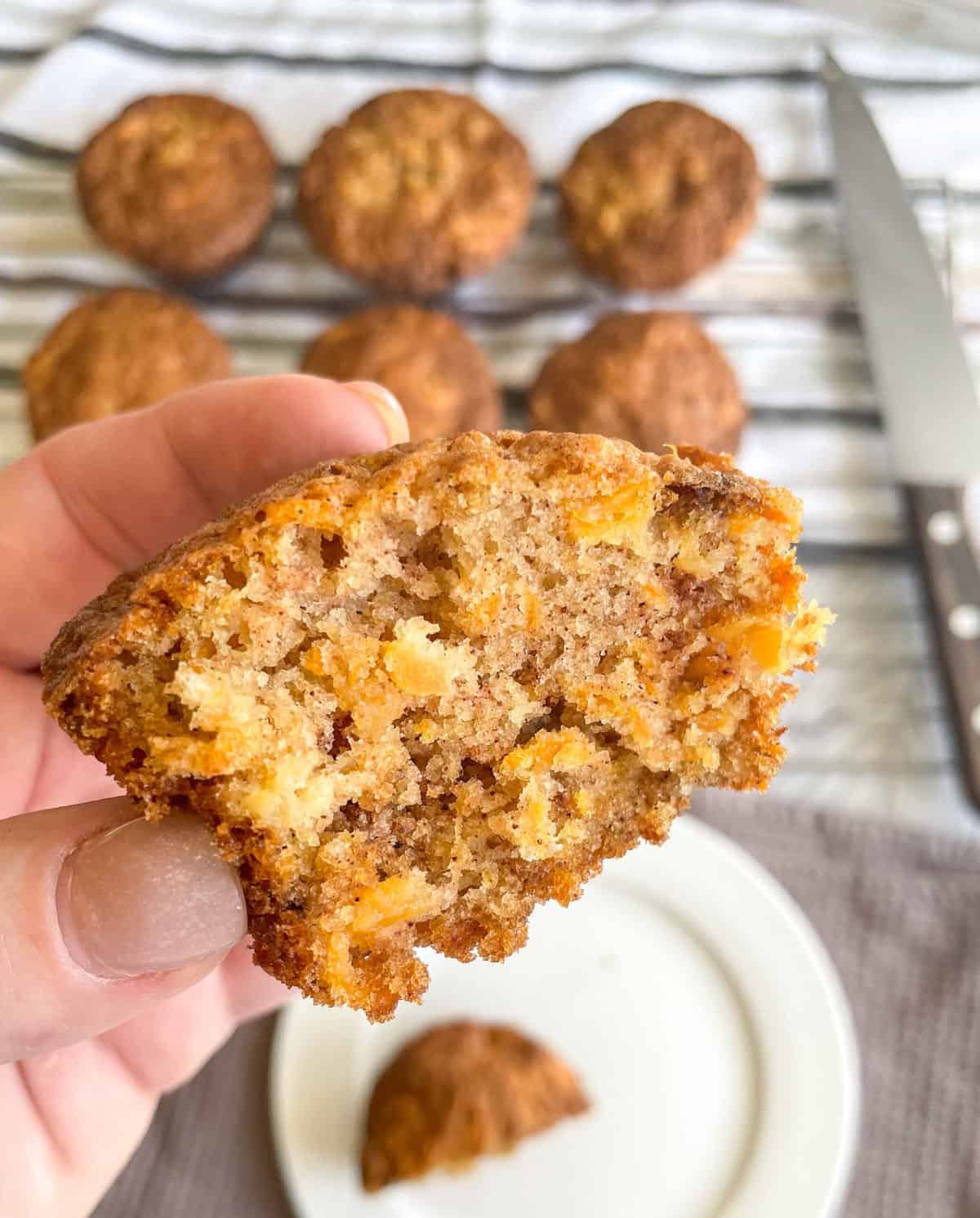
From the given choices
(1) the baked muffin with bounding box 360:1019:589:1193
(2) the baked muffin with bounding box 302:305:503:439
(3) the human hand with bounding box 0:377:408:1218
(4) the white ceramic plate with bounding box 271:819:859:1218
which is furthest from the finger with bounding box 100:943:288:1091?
(2) the baked muffin with bounding box 302:305:503:439

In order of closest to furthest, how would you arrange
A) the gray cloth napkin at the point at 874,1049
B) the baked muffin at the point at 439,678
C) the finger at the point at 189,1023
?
1. the baked muffin at the point at 439,678
2. the finger at the point at 189,1023
3. the gray cloth napkin at the point at 874,1049

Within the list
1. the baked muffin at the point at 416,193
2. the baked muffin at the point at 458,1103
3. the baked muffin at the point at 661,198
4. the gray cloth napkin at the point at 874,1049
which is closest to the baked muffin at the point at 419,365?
the baked muffin at the point at 416,193

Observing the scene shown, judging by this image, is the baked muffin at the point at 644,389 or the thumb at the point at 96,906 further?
the baked muffin at the point at 644,389

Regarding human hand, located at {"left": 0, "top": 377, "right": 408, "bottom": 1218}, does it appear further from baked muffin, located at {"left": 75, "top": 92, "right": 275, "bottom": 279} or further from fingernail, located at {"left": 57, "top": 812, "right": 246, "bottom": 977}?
baked muffin, located at {"left": 75, "top": 92, "right": 275, "bottom": 279}

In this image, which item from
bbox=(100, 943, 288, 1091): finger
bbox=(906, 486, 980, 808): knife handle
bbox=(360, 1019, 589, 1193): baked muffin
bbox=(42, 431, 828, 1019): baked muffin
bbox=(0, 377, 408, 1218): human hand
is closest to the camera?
bbox=(42, 431, 828, 1019): baked muffin

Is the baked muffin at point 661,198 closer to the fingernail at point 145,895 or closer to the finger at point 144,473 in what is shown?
the finger at point 144,473

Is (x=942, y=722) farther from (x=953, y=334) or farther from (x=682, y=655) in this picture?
(x=682, y=655)
